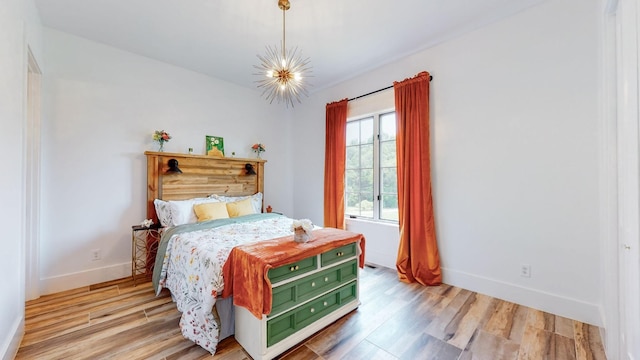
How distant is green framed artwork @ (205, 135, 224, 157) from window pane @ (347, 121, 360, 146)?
2038 mm

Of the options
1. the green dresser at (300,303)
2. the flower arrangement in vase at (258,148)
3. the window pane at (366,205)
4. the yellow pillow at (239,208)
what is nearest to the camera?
the green dresser at (300,303)

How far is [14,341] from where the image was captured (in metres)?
1.68

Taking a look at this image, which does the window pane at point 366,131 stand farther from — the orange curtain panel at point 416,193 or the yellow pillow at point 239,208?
the yellow pillow at point 239,208

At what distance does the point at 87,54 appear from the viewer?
283 centimetres

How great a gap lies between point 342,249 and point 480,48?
2591 mm

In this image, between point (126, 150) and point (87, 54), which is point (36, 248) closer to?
point (126, 150)

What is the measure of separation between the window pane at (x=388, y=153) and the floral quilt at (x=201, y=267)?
167 cm

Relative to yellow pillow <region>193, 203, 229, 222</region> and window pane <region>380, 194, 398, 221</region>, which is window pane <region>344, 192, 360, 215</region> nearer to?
window pane <region>380, 194, 398, 221</region>

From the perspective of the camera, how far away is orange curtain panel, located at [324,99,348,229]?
3.82m

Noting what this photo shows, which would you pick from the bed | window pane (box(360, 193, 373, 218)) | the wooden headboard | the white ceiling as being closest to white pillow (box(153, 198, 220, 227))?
the bed

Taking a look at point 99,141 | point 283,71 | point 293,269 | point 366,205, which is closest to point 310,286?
point 293,269

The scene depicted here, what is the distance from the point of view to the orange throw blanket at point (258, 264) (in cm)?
158

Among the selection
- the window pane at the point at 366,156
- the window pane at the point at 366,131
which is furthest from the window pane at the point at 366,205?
the window pane at the point at 366,131

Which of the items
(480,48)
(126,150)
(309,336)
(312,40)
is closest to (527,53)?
(480,48)
